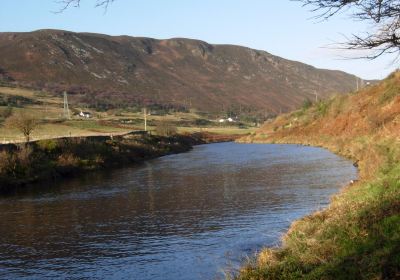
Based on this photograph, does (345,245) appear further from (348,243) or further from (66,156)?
(66,156)

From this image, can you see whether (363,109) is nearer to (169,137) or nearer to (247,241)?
(169,137)

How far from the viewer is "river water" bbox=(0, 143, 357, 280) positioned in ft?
51.2

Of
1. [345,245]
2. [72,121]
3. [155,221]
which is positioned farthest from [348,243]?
[72,121]

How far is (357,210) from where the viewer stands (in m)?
14.2

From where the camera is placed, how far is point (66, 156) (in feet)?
155

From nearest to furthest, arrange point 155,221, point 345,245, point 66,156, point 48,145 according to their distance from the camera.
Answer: point 345,245, point 155,221, point 66,156, point 48,145

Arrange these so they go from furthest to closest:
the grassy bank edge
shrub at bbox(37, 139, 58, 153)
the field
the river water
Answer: the field, shrub at bbox(37, 139, 58, 153), the river water, the grassy bank edge

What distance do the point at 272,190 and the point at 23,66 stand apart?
176 m

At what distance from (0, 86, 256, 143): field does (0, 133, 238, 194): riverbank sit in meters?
6.52

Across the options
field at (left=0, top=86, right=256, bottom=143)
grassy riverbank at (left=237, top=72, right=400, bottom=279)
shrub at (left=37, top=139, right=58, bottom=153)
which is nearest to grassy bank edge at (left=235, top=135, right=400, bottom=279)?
grassy riverbank at (left=237, top=72, right=400, bottom=279)

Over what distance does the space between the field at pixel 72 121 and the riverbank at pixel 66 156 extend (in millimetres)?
6524

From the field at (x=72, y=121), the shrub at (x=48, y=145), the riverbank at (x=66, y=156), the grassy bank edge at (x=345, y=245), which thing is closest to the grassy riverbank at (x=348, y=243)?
the grassy bank edge at (x=345, y=245)

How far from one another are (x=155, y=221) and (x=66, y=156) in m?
27.2

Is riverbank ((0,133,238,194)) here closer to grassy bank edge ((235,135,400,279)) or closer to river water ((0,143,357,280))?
river water ((0,143,357,280))
